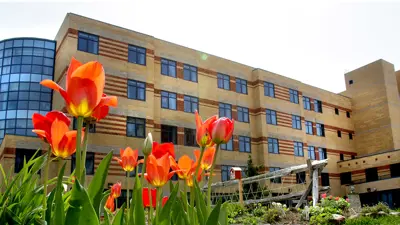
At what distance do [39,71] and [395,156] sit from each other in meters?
27.0

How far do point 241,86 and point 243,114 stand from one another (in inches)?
83.3

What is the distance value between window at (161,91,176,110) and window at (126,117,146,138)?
2283 millimetres

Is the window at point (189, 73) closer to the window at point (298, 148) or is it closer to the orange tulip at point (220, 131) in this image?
the window at point (298, 148)

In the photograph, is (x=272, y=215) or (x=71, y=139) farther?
(x=272, y=215)

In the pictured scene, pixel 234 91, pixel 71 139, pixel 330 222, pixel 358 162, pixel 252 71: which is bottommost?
pixel 330 222

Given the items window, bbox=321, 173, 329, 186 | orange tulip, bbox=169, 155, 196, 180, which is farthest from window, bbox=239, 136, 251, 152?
orange tulip, bbox=169, 155, 196, 180

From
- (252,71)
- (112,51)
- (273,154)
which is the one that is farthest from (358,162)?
(112,51)

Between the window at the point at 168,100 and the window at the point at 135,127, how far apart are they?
7.49 ft

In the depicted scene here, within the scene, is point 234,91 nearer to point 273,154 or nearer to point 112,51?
point 273,154

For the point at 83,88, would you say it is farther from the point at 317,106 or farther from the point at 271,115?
the point at 317,106

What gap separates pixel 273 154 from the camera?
2888 cm

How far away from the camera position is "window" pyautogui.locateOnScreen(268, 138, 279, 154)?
28.9 meters

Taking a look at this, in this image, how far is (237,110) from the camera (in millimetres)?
28469

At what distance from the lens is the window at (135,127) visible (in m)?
22.2
